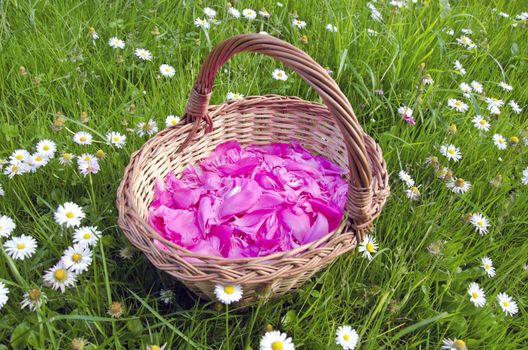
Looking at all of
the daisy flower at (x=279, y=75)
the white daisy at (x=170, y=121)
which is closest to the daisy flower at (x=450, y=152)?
the daisy flower at (x=279, y=75)

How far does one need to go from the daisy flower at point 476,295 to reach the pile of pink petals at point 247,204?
0.32 meters

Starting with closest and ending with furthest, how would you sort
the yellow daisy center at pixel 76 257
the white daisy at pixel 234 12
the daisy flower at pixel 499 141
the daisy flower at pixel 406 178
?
the yellow daisy center at pixel 76 257
the daisy flower at pixel 406 178
the daisy flower at pixel 499 141
the white daisy at pixel 234 12

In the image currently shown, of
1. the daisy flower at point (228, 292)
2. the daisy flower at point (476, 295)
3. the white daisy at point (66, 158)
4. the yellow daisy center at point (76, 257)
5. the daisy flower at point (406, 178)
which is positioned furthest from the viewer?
the daisy flower at point (406, 178)

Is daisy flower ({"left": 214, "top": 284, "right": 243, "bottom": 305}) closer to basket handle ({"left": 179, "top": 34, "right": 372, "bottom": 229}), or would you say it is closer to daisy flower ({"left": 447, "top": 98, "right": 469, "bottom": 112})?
basket handle ({"left": 179, "top": 34, "right": 372, "bottom": 229})

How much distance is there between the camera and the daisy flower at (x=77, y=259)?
3.11 feet

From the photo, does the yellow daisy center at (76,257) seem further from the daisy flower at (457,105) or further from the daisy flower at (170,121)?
the daisy flower at (457,105)

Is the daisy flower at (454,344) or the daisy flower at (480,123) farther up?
the daisy flower at (480,123)

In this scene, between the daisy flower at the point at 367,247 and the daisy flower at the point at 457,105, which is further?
the daisy flower at the point at 457,105

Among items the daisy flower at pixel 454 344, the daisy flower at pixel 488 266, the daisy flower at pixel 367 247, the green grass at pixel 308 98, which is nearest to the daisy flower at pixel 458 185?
the green grass at pixel 308 98

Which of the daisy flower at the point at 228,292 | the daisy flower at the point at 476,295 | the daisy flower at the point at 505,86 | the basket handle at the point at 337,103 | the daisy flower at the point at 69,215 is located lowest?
the daisy flower at the point at 476,295

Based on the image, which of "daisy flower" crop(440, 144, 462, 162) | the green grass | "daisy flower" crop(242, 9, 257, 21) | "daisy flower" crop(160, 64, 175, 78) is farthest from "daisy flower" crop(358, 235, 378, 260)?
"daisy flower" crop(242, 9, 257, 21)

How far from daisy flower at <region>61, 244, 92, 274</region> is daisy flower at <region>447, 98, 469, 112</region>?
1.19 metres

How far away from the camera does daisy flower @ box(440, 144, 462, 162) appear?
140 centimetres

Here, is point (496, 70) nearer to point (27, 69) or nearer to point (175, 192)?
point (175, 192)
